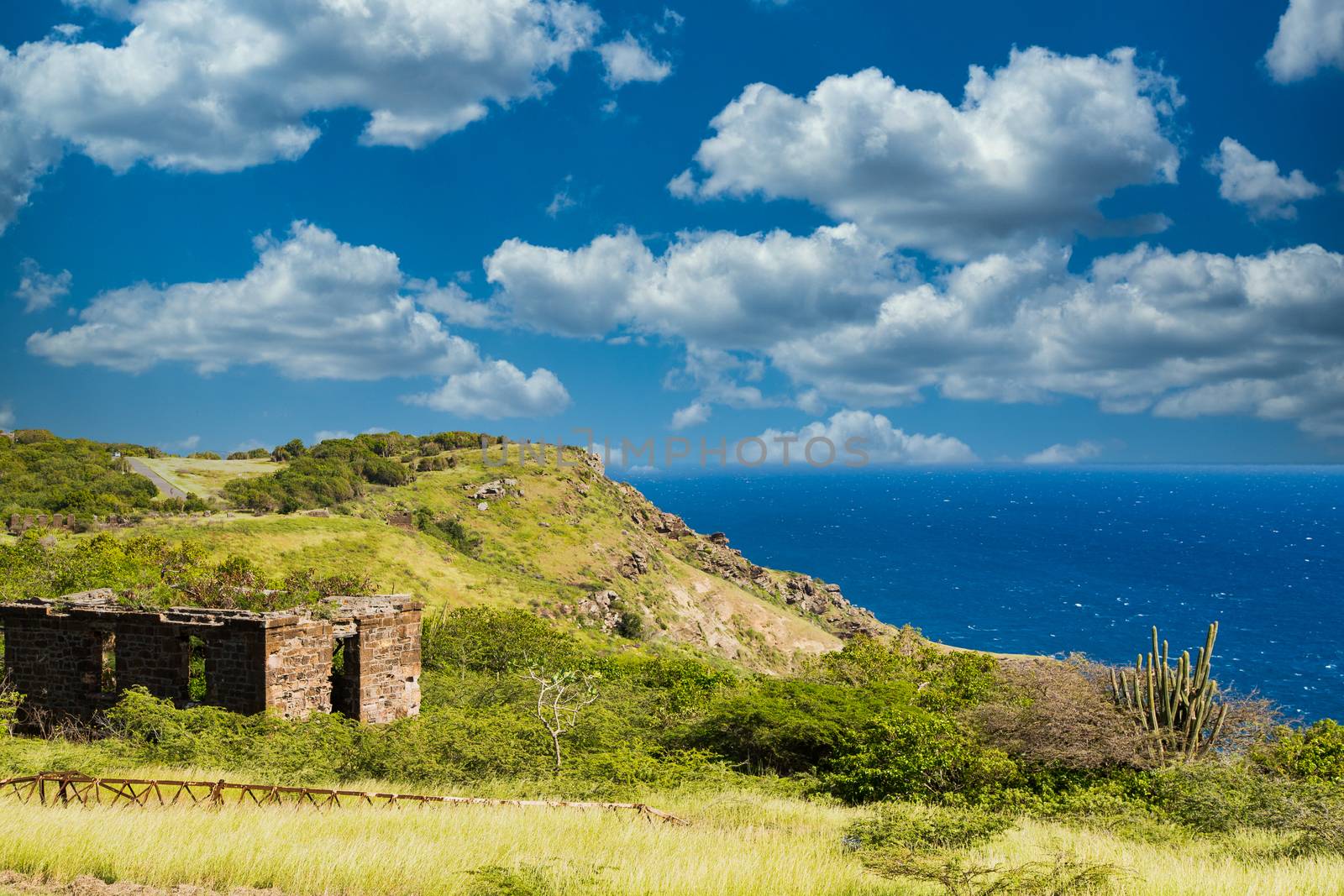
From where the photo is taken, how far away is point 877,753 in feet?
67.2

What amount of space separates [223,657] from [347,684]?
3.01 meters

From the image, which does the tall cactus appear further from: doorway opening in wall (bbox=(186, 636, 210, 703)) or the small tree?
doorway opening in wall (bbox=(186, 636, 210, 703))

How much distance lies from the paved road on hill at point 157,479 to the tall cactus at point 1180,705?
247 feet

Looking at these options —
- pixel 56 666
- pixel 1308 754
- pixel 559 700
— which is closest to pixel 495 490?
pixel 559 700

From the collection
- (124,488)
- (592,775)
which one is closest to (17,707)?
(592,775)

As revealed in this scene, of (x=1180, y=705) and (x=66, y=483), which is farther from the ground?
(x=66, y=483)

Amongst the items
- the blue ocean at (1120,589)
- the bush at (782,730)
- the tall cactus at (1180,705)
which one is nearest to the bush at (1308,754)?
the tall cactus at (1180,705)

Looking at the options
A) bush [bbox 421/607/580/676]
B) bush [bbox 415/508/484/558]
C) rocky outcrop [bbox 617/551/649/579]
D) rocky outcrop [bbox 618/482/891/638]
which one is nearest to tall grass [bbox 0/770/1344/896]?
bush [bbox 421/607/580/676]

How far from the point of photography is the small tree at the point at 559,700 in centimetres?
1975

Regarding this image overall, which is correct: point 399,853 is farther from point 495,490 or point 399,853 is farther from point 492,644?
point 495,490

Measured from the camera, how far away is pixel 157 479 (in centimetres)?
8394

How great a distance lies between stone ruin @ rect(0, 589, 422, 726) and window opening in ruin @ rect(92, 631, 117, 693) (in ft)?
0.10

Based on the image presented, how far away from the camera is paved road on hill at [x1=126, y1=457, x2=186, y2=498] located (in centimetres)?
7706

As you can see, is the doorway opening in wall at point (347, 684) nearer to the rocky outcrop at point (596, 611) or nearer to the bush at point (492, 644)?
the bush at point (492, 644)
